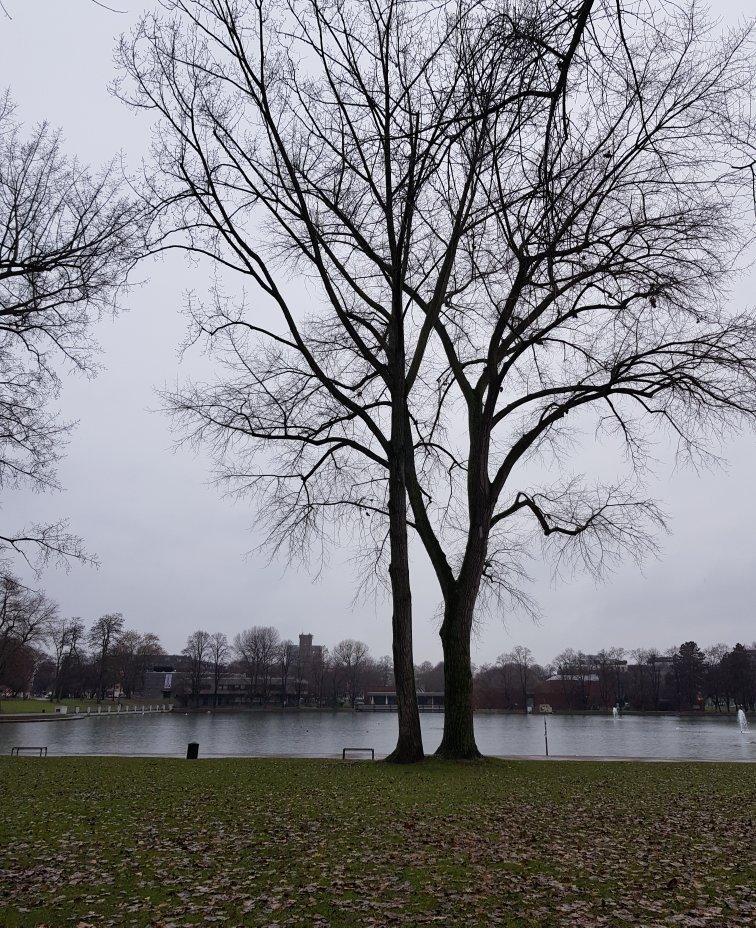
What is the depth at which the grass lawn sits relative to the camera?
539 cm

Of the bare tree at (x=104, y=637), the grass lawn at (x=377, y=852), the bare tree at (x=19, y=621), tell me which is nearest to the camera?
the grass lawn at (x=377, y=852)

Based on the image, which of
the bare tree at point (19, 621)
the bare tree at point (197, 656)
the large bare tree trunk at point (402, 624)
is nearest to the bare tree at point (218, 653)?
the bare tree at point (197, 656)

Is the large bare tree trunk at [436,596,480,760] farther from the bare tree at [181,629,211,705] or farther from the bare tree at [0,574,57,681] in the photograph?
→ the bare tree at [181,629,211,705]

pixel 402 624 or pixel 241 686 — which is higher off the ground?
pixel 402 624

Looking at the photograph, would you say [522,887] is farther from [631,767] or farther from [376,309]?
[376,309]

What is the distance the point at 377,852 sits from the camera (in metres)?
7.21

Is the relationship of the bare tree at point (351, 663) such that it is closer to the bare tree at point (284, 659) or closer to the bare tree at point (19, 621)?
the bare tree at point (284, 659)

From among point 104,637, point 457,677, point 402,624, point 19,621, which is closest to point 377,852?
point 402,624

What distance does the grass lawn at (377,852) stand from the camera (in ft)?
17.7

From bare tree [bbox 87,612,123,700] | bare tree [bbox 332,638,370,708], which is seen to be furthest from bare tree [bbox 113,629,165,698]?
bare tree [bbox 332,638,370,708]

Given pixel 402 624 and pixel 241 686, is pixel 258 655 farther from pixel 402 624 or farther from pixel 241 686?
pixel 402 624

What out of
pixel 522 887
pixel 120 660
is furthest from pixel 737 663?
pixel 522 887

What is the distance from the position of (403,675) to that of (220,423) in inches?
290

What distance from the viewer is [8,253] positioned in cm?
1286
